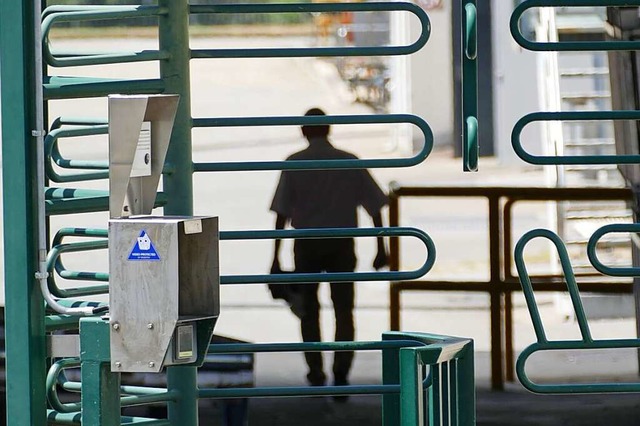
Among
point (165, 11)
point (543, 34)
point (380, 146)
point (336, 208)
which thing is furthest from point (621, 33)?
point (380, 146)

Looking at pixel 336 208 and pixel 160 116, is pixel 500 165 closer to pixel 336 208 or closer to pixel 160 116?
pixel 336 208

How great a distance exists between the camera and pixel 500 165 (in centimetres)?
1620

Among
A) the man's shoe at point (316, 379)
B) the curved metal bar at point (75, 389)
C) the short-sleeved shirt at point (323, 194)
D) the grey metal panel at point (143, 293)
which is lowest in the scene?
the man's shoe at point (316, 379)

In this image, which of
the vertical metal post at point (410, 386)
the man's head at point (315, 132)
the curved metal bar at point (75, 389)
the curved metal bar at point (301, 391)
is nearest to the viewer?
the vertical metal post at point (410, 386)

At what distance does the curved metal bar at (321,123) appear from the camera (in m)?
3.87

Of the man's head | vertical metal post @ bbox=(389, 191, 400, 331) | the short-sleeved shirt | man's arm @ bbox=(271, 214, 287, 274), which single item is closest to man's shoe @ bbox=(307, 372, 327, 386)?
vertical metal post @ bbox=(389, 191, 400, 331)

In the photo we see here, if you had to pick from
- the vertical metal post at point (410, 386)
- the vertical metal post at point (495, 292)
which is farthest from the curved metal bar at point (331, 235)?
the vertical metal post at point (495, 292)

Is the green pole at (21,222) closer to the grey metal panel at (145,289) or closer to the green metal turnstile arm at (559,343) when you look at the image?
the grey metal panel at (145,289)

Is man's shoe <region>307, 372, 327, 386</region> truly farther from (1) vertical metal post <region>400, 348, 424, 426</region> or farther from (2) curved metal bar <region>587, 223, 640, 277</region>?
(1) vertical metal post <region>400, 348, 424, 426</region>

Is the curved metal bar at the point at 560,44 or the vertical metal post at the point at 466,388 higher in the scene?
the curved metal bar at the point at 560,44

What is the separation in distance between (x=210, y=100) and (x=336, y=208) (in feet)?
40.0

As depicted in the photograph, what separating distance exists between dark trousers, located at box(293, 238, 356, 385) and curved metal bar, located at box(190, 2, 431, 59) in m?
3.64

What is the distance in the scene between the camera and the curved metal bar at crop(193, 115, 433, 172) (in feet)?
12.7

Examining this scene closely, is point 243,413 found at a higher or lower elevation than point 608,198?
lower
